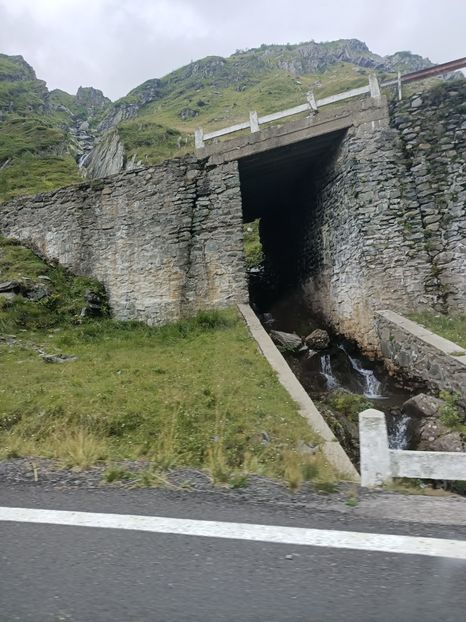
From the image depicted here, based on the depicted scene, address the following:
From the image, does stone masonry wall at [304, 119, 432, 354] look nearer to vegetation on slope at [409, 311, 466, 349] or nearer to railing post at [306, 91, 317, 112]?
vegetation on slope at [409, 311, 466, 349]

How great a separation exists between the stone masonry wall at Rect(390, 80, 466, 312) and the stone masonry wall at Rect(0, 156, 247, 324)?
4.94m

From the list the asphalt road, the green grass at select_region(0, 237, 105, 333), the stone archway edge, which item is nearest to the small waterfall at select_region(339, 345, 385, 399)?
the stone archway edge

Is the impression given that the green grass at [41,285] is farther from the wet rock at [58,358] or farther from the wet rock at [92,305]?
the wet rock at [58,358]

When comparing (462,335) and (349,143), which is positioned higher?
(349,143)

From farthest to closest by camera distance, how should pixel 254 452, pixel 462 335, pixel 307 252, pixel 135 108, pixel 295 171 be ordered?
pixel 135 108 < pixel 307 252 < pixel 295 171 < pixel 462 335 < pixel 254 452

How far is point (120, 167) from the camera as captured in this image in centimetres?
3291

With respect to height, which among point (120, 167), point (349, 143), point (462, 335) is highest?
point (120, 167)

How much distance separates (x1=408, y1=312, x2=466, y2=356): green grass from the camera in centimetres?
982

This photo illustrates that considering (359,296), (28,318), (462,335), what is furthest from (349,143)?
(28,318)

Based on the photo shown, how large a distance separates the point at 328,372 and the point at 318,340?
1.69 metres

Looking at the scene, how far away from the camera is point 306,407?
262 inches

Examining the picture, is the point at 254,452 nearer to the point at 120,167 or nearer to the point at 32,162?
the point at 120,167

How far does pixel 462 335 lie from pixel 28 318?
10927 mm

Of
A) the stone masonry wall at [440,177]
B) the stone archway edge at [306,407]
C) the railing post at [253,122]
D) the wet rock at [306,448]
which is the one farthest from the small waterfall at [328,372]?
the railing post at [253,122]
